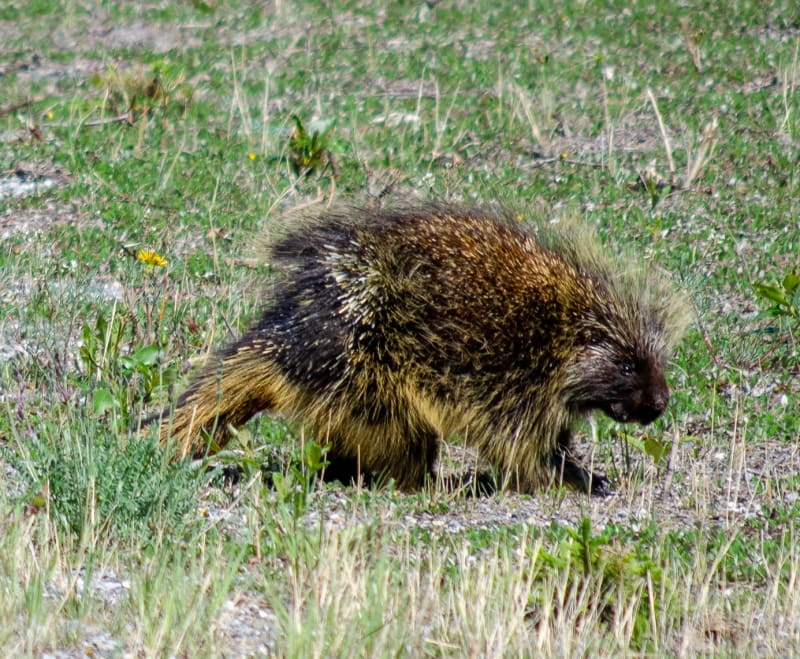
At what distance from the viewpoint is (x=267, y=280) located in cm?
683

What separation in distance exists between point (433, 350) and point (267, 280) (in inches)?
62.0

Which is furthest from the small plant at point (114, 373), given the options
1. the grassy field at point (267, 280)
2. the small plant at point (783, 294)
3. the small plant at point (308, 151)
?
the small plant at point (308, 151)

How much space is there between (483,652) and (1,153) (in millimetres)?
7457

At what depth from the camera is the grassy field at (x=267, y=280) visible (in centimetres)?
400

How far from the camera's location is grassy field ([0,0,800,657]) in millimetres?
3996

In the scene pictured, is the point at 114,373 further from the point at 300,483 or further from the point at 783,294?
the point at 783,294

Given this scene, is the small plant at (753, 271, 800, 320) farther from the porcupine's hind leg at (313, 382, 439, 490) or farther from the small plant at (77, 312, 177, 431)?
the small plant at (77, 312, 177, 431)

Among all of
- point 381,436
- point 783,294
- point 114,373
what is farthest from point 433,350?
point 783,294

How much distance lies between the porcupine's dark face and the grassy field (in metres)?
0.21

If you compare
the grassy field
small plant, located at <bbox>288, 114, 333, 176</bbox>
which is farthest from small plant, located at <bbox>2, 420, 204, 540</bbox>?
small plant, located at <bbox>288, 114, 333, 176</bbox>

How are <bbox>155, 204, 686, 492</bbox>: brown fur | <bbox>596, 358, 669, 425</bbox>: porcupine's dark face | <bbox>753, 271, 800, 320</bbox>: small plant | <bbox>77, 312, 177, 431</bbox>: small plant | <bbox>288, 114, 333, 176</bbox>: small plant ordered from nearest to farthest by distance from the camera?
<bbox>77, 312, 177, 431</bbox>: small plant → <bbox>155, 204, 686, 492</bbox>: brown fur → <bbox>596, 358, 669, 425</bbox>: porcupine's dark face → <bbox>753, 271, 800, 320</bbox>: small plant → <bbox>288, 114, 333, 176</bbox>: small plant

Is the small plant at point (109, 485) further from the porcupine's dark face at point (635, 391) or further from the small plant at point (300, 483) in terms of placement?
the porcupine's dark face at point (635, 391)

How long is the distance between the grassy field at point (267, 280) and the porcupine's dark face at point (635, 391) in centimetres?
21

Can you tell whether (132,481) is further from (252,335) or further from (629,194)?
(629,194)
